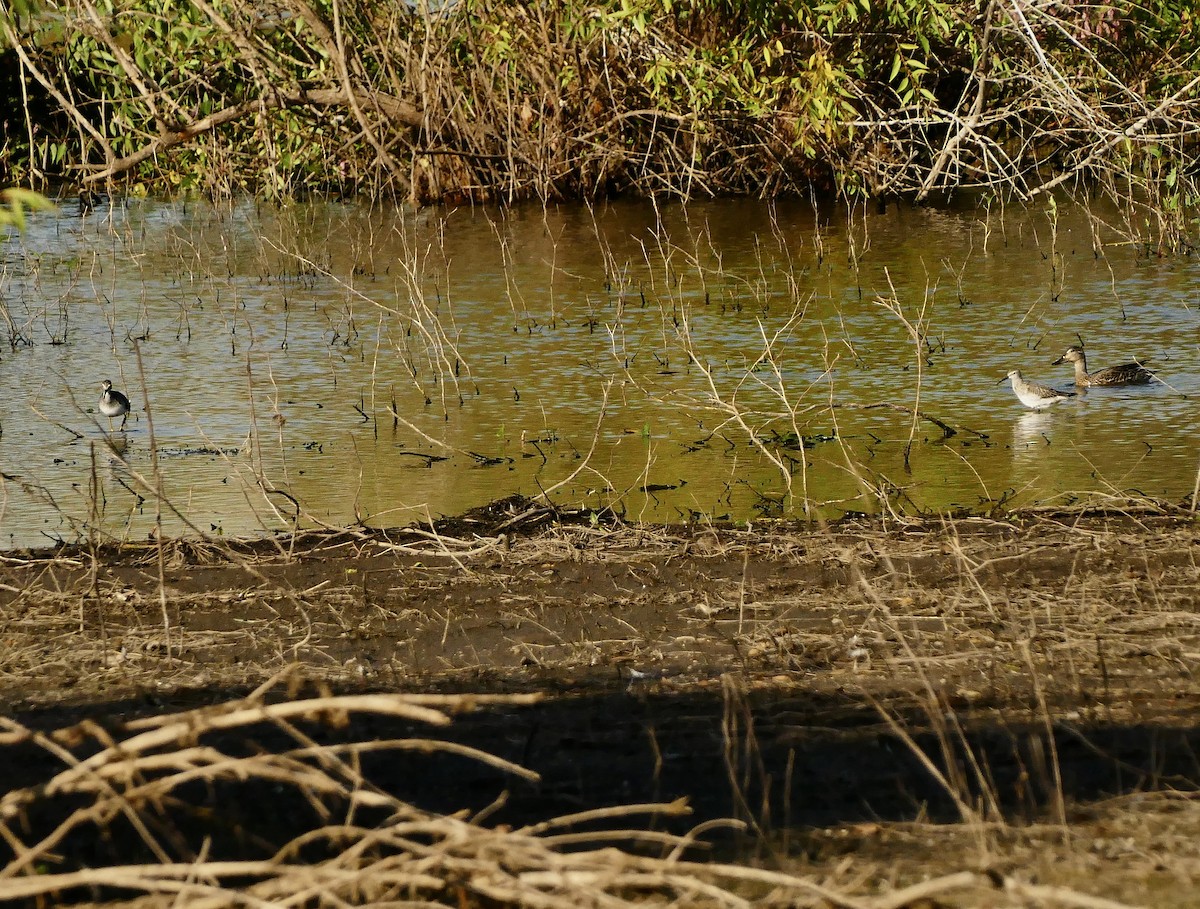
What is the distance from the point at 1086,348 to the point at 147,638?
8576 millimetres

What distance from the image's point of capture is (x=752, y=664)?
18.9 ft

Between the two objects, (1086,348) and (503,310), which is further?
(503,310)

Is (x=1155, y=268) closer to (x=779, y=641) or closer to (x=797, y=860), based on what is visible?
(x=779, y=641)

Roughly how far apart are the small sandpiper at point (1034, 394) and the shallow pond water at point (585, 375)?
0.37 feet


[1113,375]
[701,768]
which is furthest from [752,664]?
[1113,375]

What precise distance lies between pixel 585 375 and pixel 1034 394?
129 inches

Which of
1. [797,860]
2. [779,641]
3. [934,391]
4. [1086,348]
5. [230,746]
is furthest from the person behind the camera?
[1086,348]

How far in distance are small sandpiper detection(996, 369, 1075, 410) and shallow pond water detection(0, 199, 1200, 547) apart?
11 centimetres

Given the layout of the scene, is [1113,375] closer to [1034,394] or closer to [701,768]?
[1034,394]

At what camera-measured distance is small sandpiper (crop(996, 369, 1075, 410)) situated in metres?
11.0

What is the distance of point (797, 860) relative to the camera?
13.6 ft

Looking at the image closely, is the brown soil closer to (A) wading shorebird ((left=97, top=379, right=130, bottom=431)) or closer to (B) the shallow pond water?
(B) the shallow pond water

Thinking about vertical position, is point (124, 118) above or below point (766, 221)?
above

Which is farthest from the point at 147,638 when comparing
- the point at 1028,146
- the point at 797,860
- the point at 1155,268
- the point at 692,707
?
the point at 1028,146
